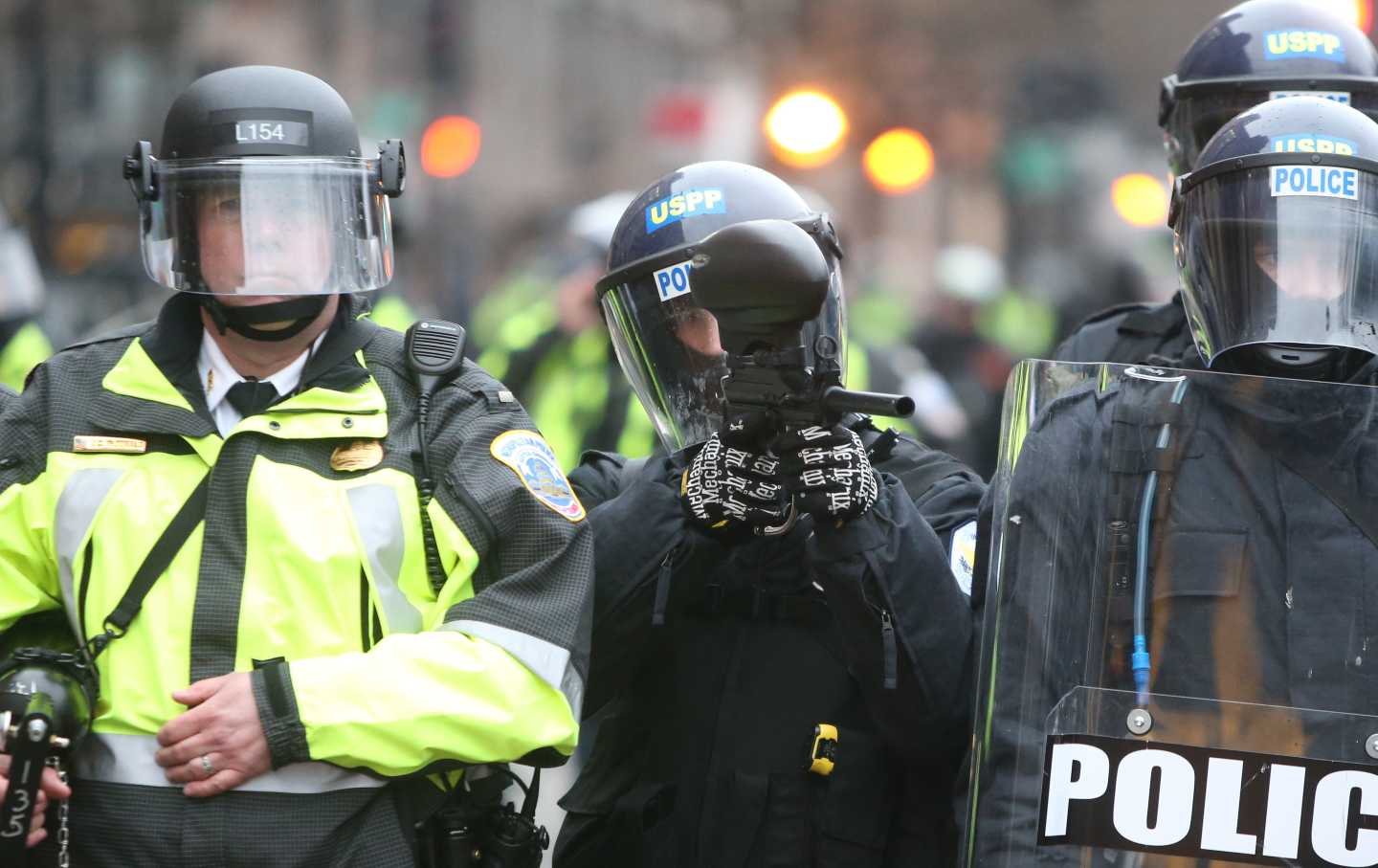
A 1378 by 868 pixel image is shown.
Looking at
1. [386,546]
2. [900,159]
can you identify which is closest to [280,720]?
[386,546]

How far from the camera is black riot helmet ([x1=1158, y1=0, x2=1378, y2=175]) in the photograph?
4641mm

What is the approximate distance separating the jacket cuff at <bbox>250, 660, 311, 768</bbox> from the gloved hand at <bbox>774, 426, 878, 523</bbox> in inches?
31.9

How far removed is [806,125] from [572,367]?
458cm

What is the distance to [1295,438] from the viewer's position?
2.82m

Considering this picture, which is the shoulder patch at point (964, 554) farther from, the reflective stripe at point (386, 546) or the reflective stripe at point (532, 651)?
the reflective stripe at point (386, 546)

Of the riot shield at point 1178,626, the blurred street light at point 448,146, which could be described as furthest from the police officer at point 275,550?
the blurred street light at point 448,146

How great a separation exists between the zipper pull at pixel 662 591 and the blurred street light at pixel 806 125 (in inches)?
316

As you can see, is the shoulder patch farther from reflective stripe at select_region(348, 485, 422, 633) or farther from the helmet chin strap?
the helmet chin strap

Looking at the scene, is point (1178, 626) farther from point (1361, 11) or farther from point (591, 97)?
point (591, 97)

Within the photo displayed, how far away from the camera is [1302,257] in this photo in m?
3.07

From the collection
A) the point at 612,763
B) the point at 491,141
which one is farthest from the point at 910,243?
the point at 612,763

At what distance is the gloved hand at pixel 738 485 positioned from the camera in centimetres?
306

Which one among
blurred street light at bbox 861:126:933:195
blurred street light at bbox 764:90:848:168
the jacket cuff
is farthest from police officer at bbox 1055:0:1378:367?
blurred street light at bbox 861:126:933:195

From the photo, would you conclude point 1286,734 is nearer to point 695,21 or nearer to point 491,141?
point 491,141
